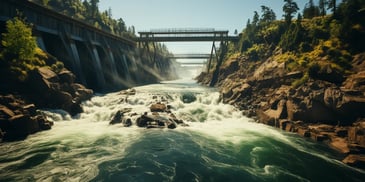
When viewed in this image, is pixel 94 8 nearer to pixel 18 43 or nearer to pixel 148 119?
pixel 18 43

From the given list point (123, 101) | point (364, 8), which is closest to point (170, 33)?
point (123, 101)

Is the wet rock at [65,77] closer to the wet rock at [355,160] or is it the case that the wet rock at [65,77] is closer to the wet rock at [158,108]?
the wet rock at [158,108]

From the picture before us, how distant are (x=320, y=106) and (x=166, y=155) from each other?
17203 mm

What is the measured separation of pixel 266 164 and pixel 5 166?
57.7 feet

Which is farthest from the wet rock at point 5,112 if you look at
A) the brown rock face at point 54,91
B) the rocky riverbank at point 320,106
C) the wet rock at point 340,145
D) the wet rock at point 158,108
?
the wet rock at point 340,145

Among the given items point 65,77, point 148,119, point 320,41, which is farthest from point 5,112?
point 320,41

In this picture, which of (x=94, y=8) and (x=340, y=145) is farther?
(x=94, y=8)

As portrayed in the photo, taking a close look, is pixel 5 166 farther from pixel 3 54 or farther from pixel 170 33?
pixel 170 33

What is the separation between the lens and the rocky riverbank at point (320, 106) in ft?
62.1

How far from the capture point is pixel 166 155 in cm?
1669

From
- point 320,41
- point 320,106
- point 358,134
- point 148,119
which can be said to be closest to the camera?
point 358,134

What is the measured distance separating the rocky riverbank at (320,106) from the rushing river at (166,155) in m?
1.47

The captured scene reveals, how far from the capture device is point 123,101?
33250mm

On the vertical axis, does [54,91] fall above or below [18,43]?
below
